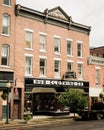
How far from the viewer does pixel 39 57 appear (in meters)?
39.6

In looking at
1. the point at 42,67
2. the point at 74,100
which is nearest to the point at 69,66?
the point at 42,67

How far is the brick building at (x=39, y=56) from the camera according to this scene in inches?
1410

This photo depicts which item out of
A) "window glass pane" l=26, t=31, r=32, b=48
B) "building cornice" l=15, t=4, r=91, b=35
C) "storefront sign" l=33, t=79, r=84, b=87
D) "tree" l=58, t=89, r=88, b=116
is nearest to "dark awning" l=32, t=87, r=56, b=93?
"storefront sign" l=33, t=79, r=84, b=87

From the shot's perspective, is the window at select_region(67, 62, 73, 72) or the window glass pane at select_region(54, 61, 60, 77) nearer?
the window glass pane at select_region(54, 61, 60, 77)

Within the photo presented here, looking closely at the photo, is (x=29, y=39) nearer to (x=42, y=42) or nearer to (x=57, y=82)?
(x=42, y=42)

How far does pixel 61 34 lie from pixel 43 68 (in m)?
5.86

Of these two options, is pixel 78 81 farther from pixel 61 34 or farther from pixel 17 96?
pixel 17 96

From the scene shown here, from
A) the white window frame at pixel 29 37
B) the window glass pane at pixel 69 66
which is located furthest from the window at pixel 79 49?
the white window frame at pixel 29 37

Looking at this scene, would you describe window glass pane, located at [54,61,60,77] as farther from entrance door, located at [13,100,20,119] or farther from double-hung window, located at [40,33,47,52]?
entrance door, located at [13,100,20,119]

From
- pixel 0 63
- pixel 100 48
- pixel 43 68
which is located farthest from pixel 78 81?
pixel 100 48

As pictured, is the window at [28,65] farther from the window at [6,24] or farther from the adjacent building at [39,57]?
the window at [6,24]

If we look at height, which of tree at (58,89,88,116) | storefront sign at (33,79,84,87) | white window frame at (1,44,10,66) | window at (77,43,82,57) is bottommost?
tree at (58,89,88,116)

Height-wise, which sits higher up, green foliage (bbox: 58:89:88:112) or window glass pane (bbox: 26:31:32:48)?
window glass pane (bbox: 26:31:32:48)

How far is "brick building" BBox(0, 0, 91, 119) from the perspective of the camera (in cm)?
3581
